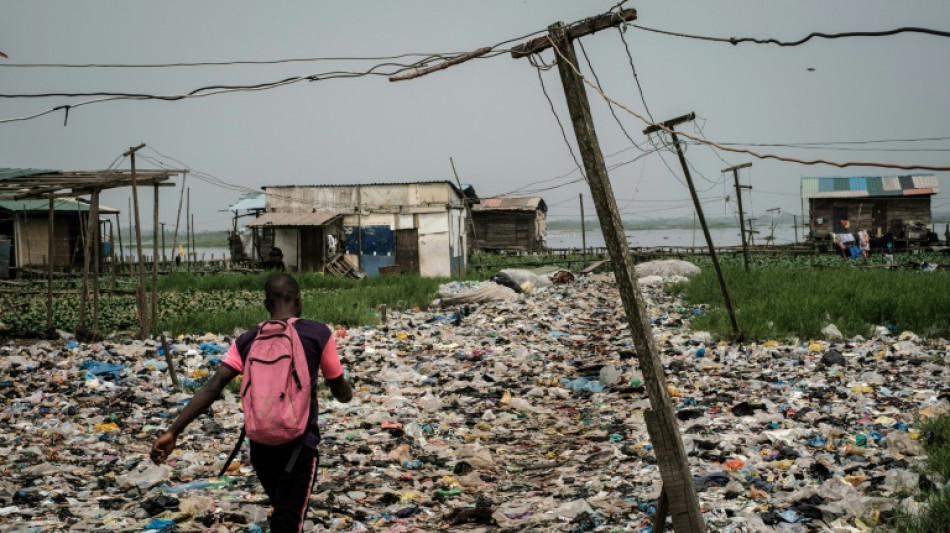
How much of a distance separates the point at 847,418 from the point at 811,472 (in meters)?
1.62

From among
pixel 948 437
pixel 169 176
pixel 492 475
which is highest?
pixel 169 176

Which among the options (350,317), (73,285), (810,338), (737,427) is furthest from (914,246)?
(73,285)

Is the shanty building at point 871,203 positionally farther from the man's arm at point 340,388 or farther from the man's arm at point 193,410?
the man's arm at point 193,410

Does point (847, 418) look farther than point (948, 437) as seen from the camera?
Yes

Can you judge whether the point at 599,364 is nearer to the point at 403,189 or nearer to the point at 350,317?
the point at 350,317

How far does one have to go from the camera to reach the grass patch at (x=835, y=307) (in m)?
10.1

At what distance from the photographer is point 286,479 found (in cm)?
287

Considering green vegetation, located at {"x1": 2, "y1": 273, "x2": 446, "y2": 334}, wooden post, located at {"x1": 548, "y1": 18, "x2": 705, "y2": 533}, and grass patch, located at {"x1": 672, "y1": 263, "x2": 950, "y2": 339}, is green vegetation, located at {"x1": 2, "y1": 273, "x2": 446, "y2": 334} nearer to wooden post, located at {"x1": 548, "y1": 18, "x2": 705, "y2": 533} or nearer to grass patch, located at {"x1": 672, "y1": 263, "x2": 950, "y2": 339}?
grass patch, located at {"x1": 672, "y1": 263, "x2": 950, "y2": 339}

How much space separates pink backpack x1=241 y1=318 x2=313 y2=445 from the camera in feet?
9.10

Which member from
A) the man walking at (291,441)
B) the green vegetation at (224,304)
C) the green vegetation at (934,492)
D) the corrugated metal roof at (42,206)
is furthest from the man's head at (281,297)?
the corrugated metal roof at (42,206)

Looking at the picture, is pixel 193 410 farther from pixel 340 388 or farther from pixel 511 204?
pixel 511 204

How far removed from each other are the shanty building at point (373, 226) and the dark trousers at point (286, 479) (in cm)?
2340

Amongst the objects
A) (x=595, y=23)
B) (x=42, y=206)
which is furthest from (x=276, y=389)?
(x=42, y=206)

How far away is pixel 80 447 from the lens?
20.0ft
